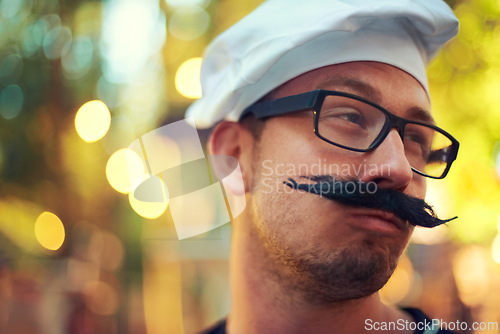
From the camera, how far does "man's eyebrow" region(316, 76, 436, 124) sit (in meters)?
1.28

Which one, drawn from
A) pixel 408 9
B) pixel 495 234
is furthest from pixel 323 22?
pixel 495 234

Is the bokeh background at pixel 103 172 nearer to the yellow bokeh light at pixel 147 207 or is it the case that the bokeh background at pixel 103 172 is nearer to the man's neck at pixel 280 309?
the yellow bokeh light at pixel 147 207

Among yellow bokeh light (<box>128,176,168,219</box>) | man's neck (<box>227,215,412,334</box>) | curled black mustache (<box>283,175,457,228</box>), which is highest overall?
curled black mustache (<box>283,175,457,228</box>)

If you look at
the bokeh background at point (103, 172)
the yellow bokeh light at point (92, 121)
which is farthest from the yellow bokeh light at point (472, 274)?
the yellow bokeh light at point (92, 121)

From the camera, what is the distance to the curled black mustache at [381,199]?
1151mm

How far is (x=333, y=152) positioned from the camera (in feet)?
4.17

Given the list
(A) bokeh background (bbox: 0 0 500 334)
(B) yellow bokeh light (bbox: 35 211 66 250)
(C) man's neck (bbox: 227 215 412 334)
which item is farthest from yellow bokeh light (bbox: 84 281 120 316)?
(C) man's neck (bbox: 227 215 412 334)

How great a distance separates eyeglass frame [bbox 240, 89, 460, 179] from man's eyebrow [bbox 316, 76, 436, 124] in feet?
0.14

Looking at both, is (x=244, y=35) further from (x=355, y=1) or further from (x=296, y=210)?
(x=296, y=210)

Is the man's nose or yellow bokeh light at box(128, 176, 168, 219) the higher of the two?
the man's nose

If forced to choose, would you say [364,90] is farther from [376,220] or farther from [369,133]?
[376,220]

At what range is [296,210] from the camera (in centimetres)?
129

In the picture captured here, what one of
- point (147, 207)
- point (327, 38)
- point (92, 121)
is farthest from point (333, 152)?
point (92, 121)

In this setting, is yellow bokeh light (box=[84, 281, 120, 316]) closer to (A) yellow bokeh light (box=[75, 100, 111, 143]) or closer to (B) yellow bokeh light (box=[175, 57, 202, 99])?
(A) yellow bokeh light (box=[75, 100, 111, 143])
